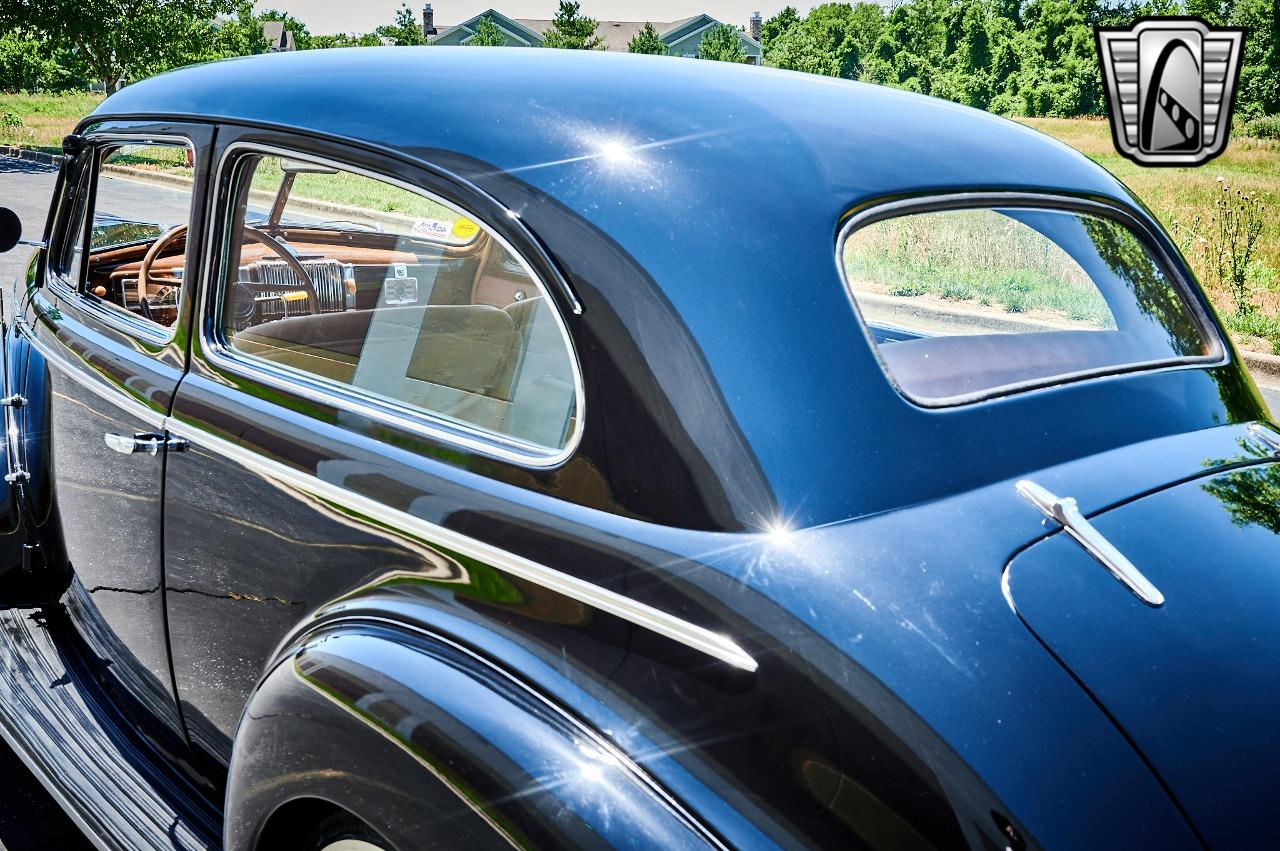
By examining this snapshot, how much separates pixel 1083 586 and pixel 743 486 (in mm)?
436

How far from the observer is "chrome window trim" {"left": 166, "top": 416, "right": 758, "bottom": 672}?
129cm

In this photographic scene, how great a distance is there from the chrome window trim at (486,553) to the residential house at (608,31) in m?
75.9

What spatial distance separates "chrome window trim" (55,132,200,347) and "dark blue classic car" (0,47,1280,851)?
0.02m

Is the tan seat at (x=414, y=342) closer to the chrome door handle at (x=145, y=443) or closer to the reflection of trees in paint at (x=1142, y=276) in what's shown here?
the chrome door handle at (x=145, y=443)

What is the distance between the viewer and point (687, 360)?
1.43 meters

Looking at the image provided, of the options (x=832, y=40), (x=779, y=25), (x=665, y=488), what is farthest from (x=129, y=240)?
(x=779, y=25)

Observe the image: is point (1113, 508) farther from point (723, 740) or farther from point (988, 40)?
point (988, 40)

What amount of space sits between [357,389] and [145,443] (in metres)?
0.53

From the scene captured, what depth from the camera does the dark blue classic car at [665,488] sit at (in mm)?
1237

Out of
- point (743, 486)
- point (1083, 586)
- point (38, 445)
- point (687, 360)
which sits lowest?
point (38, 445)

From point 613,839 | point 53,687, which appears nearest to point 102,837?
point 53,687

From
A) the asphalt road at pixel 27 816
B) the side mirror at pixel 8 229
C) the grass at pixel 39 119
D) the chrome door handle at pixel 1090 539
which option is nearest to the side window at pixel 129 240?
the side mirror at pixel 8 229

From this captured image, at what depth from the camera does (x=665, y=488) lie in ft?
4.63

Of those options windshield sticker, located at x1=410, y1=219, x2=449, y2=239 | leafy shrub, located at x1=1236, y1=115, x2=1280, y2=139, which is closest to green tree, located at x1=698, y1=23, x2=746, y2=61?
leafy shrub, located at x1=1236, y1=115, x2=1280, y2=139
